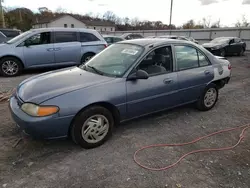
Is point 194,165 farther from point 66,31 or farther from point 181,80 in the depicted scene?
point 66,31

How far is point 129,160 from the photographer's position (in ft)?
9.89

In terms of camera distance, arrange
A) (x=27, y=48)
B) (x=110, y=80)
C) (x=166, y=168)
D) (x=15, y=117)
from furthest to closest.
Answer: (x=27, y=48)
(x=110, y=80)
(x=15, y=117)
(x=166, y=168)

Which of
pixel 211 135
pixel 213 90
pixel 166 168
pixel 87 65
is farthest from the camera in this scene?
pixel 213 90

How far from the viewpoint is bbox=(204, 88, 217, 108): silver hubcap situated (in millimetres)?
4744

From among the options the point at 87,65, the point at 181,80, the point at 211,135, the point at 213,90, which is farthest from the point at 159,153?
the point at 213,90

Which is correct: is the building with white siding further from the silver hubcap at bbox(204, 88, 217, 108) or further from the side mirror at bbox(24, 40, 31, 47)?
the silver hubcap at bbox(204, 88, 217, 108)

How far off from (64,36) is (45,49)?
0.93m

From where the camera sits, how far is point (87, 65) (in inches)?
161

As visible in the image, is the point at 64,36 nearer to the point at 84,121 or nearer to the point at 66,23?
the point at 84,121

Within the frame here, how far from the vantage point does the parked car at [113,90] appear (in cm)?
293

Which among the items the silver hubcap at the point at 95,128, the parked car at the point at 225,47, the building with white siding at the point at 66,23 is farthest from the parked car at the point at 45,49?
the building with white siding at the point at 66,23

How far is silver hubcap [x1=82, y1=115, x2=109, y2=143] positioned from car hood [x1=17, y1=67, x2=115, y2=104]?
0.51 metres

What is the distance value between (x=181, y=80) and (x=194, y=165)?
5.46 ft

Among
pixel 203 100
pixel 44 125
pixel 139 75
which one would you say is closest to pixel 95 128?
pixel 44 125
